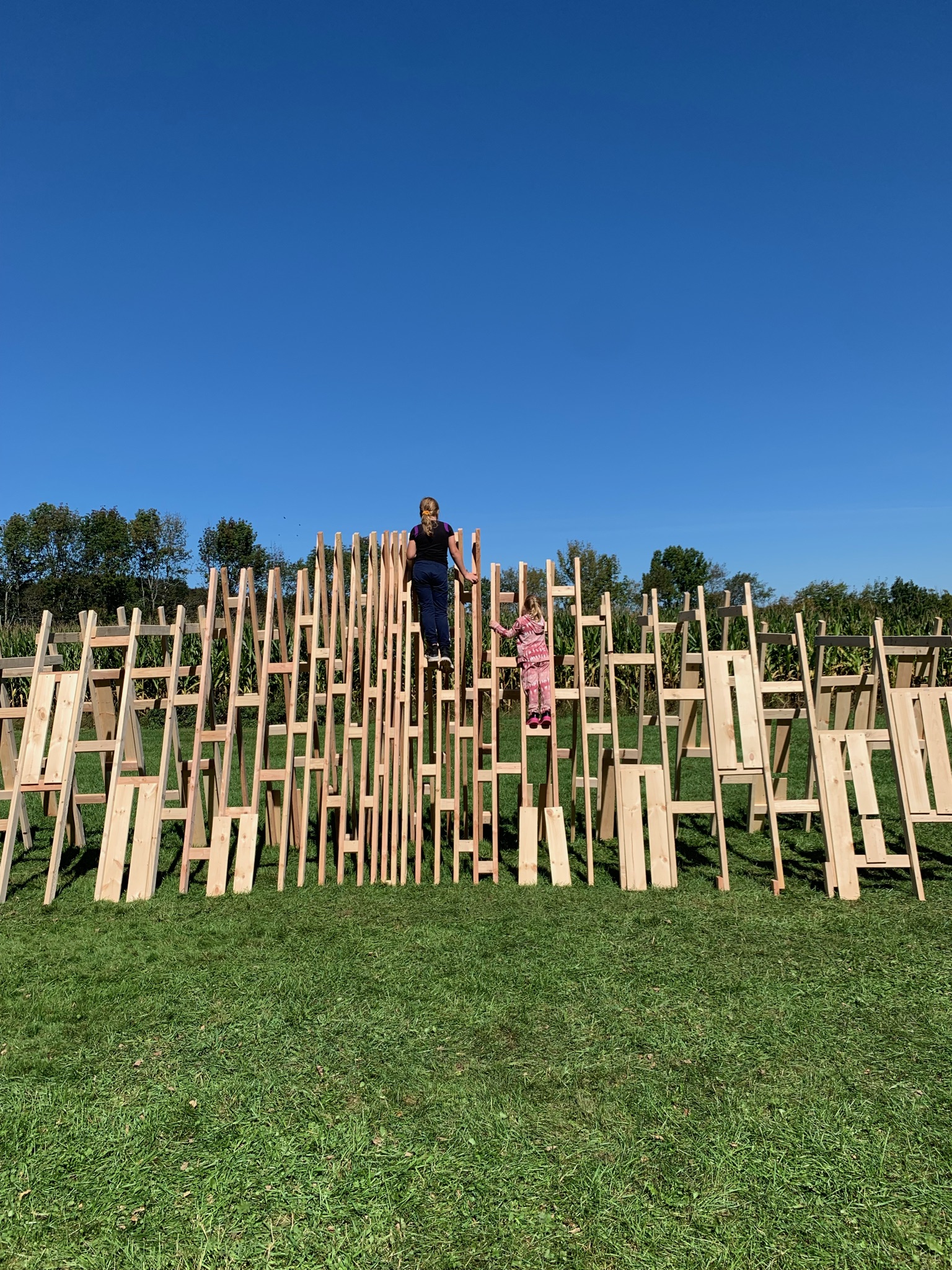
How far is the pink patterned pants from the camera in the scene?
21.4 ft

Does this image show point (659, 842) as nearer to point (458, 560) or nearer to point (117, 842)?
point (458, 560)

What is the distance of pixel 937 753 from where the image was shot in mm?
6184

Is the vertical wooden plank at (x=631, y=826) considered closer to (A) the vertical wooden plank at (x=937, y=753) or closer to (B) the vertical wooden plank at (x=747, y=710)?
(B) the vertical wooden plank at (x=747, y=710)

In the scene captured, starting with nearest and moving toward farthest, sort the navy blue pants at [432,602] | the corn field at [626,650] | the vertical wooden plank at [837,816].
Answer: the vertical wooden plank at [837,816], the navy blue pants at [432,602], the corn field at [626,650]

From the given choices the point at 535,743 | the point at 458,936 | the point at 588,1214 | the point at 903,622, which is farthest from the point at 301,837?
the point at 903,622

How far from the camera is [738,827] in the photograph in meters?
7.91

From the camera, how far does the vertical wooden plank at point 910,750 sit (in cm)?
602

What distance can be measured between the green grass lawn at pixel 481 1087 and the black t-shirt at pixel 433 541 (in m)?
2.80

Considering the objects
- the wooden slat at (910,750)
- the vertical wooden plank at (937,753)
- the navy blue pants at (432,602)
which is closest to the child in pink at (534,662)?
the navy blue pants at (432,602)

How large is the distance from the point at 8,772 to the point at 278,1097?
15.5ft

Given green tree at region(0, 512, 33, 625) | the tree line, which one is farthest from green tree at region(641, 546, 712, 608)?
green tree at region(0, 512, 33, 625)

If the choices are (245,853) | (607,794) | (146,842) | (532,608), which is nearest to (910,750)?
(607,794)

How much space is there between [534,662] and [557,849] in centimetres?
148

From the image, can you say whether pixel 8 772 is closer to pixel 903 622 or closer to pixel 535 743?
pixel 535 743
